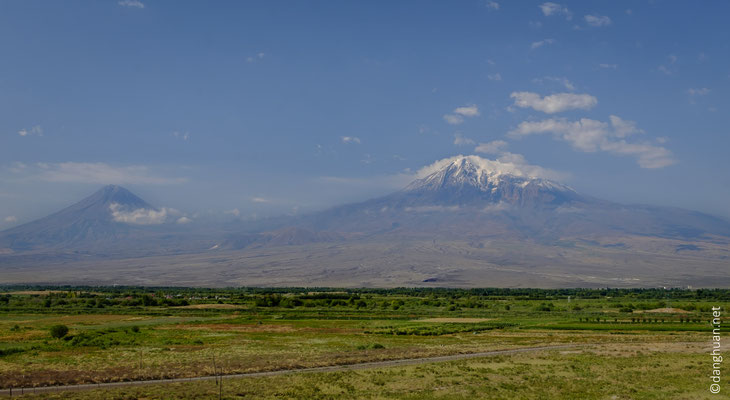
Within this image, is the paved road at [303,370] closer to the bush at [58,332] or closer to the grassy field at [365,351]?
the grassy field at [365,351]

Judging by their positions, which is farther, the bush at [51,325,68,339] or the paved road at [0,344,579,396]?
the bush at [51,325,68,339]

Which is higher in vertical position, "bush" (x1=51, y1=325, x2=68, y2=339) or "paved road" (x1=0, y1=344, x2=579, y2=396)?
"paved road" (x1=0, y1=344, x2=579, y2=396)

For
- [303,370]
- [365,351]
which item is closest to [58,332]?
[303,370]

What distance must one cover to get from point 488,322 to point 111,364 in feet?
139

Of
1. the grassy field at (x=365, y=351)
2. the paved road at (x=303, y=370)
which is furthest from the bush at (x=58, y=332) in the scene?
the paved road at (x=303, y=370)

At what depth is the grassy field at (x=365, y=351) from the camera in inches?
1116

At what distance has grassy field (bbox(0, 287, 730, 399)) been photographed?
93.0 ft

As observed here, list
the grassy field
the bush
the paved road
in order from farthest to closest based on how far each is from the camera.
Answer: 1. the bush
2. the grassy field
3. the paved road

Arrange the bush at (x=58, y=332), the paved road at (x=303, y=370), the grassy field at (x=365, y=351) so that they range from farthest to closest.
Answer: the bush at (x=58, y=332), the grassy field at (x=365, y=351), the paved road at (x=303, y=370)

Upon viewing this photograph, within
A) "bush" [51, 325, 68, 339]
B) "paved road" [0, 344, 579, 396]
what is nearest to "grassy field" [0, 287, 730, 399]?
"bush" [51, 325, 68, 339]

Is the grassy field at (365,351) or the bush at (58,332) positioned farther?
the bush at (58,332)

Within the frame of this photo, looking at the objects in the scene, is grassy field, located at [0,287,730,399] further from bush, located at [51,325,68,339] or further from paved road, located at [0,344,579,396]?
paved road, located at [0,344,579,396]

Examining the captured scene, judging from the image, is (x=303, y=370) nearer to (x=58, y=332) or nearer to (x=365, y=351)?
(x=365, y=351)

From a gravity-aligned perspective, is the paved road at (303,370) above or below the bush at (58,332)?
above
